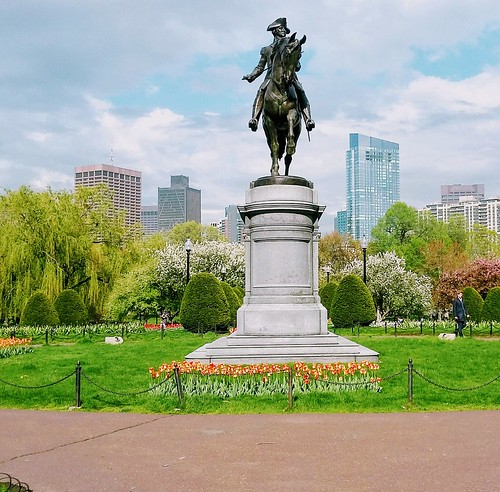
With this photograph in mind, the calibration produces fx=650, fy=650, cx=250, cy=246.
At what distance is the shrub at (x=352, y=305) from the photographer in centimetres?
3028

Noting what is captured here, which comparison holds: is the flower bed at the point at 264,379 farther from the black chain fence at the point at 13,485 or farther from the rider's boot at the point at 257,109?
the rider's boot at the point at 257,109

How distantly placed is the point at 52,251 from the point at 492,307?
22.6m

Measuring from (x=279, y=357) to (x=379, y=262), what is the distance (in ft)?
121

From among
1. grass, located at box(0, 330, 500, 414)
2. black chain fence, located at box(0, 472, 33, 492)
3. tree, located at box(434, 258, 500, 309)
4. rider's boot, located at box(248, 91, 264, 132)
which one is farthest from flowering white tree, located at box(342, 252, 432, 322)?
black chain fence, located at box(0, 472, 33, 492)

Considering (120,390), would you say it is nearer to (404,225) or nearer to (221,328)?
(221,328)

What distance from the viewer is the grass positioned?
10.8 metres

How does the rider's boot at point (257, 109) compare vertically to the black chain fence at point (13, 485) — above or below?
above

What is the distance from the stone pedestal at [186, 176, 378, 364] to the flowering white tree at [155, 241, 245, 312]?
25873mm

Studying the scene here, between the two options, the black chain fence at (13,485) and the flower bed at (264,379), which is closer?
the black chain fence at (13,485)

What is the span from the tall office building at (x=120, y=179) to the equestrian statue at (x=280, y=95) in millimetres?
133922

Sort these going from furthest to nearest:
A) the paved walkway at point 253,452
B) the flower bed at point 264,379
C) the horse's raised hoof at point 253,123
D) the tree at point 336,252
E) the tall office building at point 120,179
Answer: the tall office building at point 120,179 < the tree at point 336,252 < the horse's raised hoof at point 253,123 < the flower bed at point 264,379 < the paved walkway at point 253,452

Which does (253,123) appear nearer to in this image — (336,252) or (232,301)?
(232,301)

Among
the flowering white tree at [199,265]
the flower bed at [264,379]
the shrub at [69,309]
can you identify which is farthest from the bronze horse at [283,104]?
the flowering white tree at [199,265]

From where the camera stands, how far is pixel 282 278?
52.6 feet
